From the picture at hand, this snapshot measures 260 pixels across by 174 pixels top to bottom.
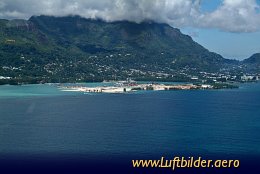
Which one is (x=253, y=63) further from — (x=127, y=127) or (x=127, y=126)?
(x=127, y=127)

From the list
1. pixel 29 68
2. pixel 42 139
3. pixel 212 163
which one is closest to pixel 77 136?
pixel 42 139

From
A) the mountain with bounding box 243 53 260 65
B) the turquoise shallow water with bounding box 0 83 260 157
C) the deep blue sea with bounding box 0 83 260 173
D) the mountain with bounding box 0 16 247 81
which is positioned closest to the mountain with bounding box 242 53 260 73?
the mountain with bounding box 243 53 260 65

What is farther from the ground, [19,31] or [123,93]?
[19,31]

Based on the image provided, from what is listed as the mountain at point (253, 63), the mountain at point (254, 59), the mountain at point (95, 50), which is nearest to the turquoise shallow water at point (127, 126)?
the mountain at point (95, 50)

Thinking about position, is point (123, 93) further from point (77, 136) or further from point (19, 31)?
point (19, 31)

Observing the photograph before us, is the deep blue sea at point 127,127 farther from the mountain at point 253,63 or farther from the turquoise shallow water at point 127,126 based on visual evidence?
the mountain at point 253,63

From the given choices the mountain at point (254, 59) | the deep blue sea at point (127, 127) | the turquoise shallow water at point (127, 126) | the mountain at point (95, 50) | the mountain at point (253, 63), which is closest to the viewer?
the deep blue sea at point (127, 127)

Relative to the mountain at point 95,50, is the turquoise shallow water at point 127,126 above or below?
below

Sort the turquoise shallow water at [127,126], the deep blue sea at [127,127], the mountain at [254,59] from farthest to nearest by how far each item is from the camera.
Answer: the mountain at [254,59], the turquoise shallow water at [127,126], the deep blue sea at [127,127]
